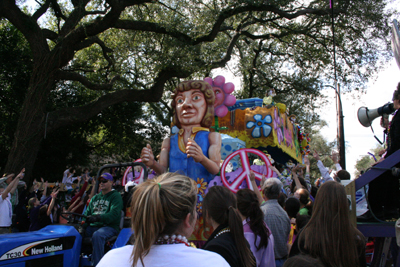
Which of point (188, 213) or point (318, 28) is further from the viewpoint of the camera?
point (318, 28)

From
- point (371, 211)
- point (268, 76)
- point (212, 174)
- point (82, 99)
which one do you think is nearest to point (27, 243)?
point (212, 174)

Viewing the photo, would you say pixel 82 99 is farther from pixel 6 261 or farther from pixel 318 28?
pixel 6 261

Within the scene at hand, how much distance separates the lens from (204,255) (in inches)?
54.2

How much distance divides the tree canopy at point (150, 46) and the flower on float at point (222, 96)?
6053mm

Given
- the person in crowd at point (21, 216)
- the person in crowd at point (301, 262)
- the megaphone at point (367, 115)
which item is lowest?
the person in crowd at point (21, 216)

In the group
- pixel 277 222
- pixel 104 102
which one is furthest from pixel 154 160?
pixel 104 102

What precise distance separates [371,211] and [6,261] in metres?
3.74

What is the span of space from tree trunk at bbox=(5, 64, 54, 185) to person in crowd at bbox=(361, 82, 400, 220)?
984 cm

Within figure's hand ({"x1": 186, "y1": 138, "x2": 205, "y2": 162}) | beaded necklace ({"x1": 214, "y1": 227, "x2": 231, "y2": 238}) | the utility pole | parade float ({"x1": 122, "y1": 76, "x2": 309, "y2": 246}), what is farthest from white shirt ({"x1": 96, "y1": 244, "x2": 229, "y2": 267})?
the utility pole

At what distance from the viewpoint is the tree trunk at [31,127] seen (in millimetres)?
10234

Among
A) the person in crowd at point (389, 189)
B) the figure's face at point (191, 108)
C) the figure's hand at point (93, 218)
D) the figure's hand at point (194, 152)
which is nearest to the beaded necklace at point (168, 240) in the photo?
the person in crowd at point (389, 189)

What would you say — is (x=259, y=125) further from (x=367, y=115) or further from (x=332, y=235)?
(x=332, y=235)

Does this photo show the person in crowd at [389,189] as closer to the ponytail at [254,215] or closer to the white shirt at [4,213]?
the ponytail at [254,215]

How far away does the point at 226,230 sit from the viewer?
229 cm
